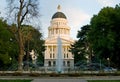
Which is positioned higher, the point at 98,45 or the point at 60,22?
the point at 60,22

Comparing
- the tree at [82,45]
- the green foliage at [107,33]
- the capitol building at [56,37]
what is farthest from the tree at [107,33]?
the capitol building at [56,37]

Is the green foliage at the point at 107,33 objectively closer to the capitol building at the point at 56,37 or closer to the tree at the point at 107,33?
the tree at the point at 107,33

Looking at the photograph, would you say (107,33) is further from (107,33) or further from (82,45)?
(82,45)

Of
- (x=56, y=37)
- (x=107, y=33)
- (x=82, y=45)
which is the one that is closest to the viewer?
(x=107, y=33)

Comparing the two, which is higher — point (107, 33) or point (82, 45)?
point (82, 45)

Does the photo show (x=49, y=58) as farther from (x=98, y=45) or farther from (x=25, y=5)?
(x=25, y=5)

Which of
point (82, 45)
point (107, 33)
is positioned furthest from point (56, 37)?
point (107, 33)

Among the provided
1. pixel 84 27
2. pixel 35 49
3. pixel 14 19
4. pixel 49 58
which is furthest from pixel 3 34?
pixel 49 58

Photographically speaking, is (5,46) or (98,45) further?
(5,46)

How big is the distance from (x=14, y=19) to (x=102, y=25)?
16044mm

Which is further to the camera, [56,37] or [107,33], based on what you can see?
[56,37]

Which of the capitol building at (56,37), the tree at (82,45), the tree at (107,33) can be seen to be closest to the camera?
the tree at (107,33)

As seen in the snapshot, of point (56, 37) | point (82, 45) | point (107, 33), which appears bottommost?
point (107, 33)

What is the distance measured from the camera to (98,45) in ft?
162
